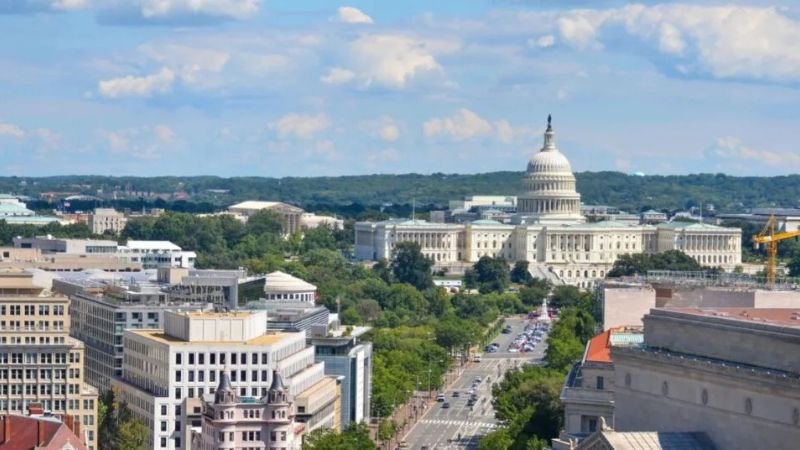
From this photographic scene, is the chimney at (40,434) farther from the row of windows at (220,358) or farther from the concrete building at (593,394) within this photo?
the row of windows at (220,358)

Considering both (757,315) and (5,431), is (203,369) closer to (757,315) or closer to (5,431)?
(5,431)

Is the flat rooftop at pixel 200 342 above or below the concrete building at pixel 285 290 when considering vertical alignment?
below

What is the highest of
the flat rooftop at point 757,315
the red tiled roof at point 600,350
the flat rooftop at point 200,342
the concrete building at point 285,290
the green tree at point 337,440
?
the flat rooftop at point 757,315

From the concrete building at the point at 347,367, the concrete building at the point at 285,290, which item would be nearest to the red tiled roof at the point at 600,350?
the concrete building at the point at 347,367

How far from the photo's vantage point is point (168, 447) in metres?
112

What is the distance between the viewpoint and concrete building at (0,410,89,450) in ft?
277

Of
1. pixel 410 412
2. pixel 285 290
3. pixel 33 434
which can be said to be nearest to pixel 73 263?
pixel 285 290

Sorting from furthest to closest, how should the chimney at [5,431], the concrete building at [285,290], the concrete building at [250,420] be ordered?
the concrete building at [285,290]
the concrete building at [250,420]
the chimney at [5,431]

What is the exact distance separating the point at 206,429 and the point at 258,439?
161 inches

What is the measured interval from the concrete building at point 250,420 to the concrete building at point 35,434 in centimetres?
820

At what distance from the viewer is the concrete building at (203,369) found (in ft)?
366

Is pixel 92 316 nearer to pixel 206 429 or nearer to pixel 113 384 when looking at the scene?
pixel 113 384

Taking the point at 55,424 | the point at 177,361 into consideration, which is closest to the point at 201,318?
the point at 177,361

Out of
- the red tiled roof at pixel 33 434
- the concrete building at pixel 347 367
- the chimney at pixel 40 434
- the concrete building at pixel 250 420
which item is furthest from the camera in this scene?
the concrete building at pixel 347 367
